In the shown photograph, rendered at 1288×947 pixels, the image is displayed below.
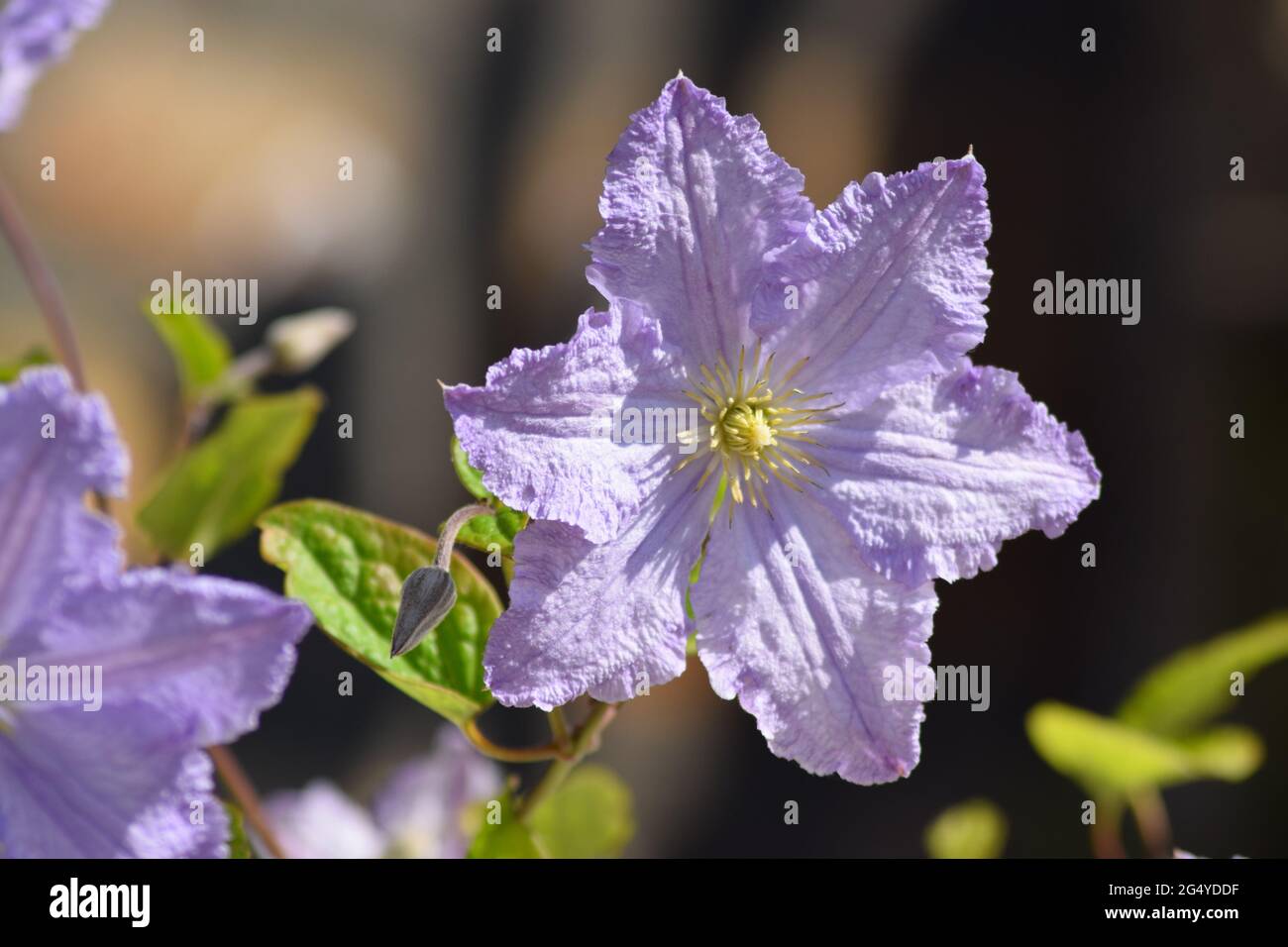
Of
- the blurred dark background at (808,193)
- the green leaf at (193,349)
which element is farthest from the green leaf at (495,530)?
the blurred dark background at (808,193)

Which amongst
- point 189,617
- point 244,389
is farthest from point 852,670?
point 244,389

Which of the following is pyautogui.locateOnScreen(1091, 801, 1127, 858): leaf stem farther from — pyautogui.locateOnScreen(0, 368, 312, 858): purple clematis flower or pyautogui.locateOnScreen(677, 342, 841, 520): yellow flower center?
pyautogui.locateOnScreen(0, 368, 312, 858): purple clematis flower

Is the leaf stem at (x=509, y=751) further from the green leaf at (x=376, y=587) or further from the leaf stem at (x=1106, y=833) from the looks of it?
the leaf stem at (x=1106, y=833)

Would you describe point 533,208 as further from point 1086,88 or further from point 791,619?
point 791,619

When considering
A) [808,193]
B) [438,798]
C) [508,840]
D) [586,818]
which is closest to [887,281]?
[508,840]

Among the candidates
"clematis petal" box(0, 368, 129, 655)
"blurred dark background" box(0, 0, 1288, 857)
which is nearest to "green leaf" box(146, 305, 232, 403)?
"clematis petal" box(0, 368, 129, 655)

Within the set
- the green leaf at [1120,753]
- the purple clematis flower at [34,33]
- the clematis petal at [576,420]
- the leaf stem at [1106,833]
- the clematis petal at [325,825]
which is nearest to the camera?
the clematis petal at [576,420]
